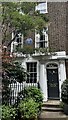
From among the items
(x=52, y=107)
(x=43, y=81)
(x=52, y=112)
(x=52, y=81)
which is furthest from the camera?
(x=52, y=81)

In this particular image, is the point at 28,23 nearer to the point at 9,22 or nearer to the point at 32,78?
the point at 9,22

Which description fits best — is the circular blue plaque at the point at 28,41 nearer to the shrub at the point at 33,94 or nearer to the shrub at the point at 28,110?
the shrub at the point at 33,94

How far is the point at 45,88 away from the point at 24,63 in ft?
5.48

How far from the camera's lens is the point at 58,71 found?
389 inches

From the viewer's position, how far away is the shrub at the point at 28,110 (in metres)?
6.23

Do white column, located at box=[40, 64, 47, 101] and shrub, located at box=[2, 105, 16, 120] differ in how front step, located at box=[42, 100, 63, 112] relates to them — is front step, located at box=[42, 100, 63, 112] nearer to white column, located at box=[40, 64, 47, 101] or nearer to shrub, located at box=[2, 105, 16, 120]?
white column, located at box=[40, 64, 47, 101]

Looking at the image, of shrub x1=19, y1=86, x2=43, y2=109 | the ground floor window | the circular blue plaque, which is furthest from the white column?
shrub x1=19, y1=86, x2=43, y2=109

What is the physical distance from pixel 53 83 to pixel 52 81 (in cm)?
12

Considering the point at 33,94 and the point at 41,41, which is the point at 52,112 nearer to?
the point at 33,94

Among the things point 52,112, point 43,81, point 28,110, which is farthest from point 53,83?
point 28,110

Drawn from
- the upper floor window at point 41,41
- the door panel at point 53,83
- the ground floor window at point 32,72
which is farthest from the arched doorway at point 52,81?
the upper floor window at point 41,41

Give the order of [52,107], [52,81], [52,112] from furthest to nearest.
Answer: [52,81] → [52,107] → [52,112]

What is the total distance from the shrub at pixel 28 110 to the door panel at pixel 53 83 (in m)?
3.33

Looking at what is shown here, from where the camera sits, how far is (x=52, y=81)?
10.1 metres
